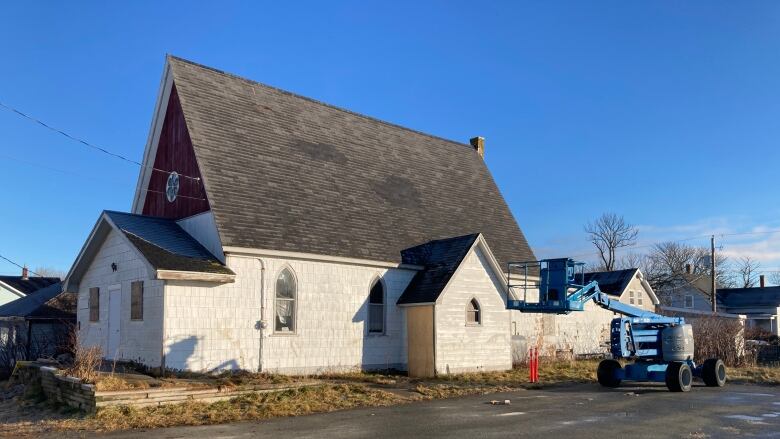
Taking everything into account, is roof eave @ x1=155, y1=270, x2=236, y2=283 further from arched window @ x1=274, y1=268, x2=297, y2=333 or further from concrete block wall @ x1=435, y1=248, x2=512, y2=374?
concrete block wall @ x1=435, y1=248, x2=512, y2=374

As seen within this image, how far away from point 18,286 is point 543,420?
162 ft

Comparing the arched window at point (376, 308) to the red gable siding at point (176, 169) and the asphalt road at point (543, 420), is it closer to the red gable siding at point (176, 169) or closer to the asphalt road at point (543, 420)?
the asphalt road at point (543, 420)

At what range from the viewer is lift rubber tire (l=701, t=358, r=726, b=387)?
2057 cm

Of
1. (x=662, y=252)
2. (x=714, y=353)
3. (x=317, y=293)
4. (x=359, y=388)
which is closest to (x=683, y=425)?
(x=359, y=388)

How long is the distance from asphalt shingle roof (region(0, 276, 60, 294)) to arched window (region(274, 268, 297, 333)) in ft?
122

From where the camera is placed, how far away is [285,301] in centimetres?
2034

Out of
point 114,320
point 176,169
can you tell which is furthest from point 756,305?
point 114,320

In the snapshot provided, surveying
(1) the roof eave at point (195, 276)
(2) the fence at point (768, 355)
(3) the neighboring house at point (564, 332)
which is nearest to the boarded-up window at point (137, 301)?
(1) the roof eave at point (195, 276)

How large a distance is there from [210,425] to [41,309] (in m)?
16.9

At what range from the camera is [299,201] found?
22188 mm

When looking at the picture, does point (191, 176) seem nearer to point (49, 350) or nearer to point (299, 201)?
point (299, 201)

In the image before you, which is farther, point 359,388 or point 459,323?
point 459,323

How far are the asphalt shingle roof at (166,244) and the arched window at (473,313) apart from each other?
8.33 metres

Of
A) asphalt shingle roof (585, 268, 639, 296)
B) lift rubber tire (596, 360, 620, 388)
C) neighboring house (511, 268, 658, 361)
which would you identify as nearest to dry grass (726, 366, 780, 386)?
neighboring house (511, 268, 658, 361)
